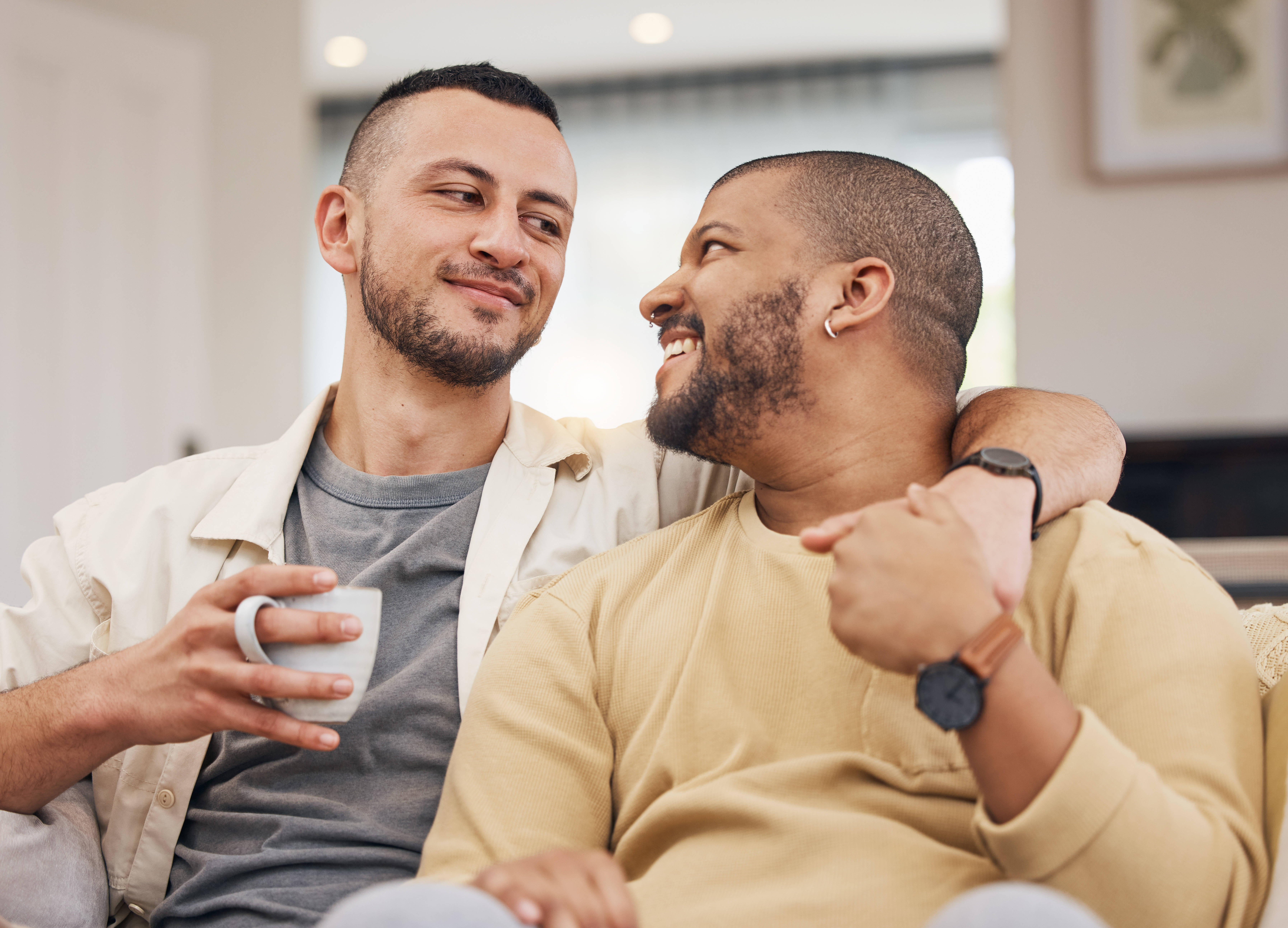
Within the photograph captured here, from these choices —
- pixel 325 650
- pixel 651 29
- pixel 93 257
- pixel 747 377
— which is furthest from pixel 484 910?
pixel 651 29

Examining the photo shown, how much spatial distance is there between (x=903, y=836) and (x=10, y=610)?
1097mm

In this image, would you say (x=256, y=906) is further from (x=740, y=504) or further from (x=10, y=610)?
(x=740, y=504)

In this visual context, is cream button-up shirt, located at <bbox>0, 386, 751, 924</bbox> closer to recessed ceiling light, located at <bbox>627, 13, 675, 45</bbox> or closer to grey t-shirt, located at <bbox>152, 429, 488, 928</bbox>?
grey t-shirt, located at <bbox>152, 429, 488, 928</bbox>

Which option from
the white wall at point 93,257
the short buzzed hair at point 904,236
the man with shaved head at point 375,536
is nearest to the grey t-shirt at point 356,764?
the man with shaved head at point 375,536

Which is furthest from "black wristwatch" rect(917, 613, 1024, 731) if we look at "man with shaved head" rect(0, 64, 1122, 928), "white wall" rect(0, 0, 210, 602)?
"white wall" rect(0, 0, 210, 602)

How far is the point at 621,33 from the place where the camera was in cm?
522

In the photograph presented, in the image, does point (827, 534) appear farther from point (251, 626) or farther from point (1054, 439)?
point (251, 626)

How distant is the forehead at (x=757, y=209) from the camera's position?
1.25 metres

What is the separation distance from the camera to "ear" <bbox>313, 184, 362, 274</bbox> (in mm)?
1675

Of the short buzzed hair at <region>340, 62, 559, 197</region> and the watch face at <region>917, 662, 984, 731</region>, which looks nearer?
the watch face at <region>917, 662, 984, 731</region>

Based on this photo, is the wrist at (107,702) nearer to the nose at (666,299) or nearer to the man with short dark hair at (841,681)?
the man with short dark hair at (841,681)

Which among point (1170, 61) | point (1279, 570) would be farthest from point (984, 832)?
point (1170, 61)

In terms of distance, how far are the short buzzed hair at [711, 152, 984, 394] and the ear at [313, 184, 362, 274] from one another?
64cm

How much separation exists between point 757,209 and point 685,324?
161 millimetres
